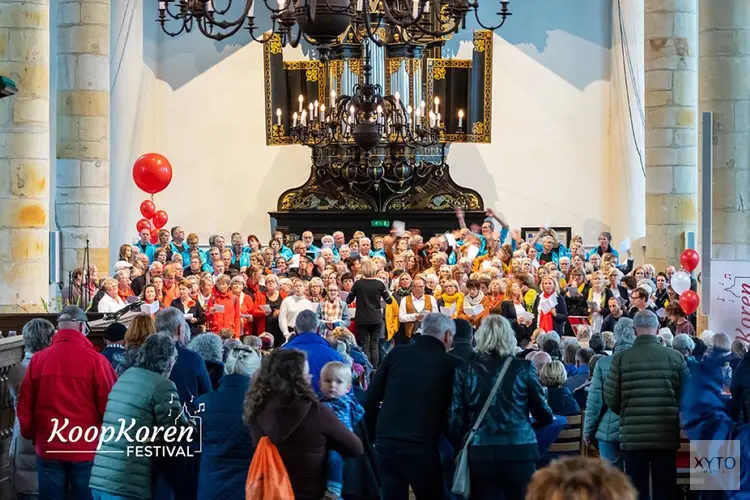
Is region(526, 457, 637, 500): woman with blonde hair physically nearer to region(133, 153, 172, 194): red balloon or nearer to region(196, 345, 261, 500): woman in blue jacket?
region(196, 345, 261, 500): woman in blue jacket

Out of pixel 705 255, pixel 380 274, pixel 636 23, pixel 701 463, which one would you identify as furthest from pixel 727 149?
pixel 636 23

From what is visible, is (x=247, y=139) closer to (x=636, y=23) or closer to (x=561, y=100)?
(x=561, y=100)

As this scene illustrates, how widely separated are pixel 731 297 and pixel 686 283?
5.67 m

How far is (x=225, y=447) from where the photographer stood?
260 inches

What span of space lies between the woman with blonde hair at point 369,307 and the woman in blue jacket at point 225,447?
374 inches

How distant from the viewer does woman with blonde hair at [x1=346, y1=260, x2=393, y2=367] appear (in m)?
16.2

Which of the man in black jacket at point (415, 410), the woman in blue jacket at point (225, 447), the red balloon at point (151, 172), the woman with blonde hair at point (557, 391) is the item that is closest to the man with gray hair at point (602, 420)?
the woman with blonde hair at point (557, 391)

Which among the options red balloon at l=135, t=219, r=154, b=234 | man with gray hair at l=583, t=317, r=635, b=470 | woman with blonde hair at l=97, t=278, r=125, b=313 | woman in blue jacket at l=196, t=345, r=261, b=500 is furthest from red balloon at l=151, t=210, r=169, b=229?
woman in blue jacket at l=196, t=345, r=261, b=500

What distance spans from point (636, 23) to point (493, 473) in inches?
783

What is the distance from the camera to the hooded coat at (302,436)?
19.4 feet

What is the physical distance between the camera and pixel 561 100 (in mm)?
26922

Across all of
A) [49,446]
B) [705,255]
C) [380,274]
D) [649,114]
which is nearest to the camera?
[49,446]

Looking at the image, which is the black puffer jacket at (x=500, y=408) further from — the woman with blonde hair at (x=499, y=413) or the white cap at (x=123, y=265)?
the white cap at (x=123, y=265)

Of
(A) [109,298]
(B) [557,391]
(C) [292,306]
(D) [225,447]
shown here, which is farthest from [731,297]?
(A) [109,298]
